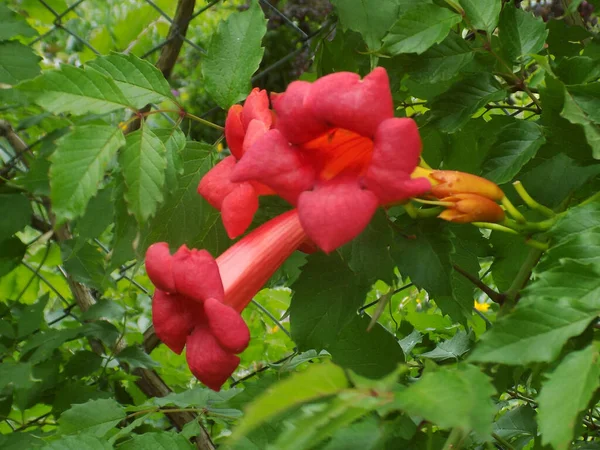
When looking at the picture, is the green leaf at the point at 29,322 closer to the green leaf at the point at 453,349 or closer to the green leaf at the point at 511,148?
the green leaf at the point at 453,349

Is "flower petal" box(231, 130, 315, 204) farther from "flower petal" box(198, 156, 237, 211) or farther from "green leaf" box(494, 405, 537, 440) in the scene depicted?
"green leaf" box(494, 405, 537, 440)

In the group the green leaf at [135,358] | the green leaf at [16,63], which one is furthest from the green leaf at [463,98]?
the green leaf at [135,358]

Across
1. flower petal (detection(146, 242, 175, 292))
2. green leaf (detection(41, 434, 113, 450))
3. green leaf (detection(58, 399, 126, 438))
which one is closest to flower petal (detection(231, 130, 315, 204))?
flower petal (detection(146, 242, 175, 292))

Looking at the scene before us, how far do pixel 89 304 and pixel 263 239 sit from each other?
43.8 inches

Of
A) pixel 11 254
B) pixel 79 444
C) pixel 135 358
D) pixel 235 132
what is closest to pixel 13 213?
pixel 11 254

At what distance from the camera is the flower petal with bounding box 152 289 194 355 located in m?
0.65

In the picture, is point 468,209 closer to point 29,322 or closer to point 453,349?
point 453,349

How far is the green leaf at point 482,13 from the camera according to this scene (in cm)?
81

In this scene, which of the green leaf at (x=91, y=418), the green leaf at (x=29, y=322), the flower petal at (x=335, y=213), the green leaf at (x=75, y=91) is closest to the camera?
the flower petal at (x=335, y=213)

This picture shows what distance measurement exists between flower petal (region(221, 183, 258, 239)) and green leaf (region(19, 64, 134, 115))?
199 millimetres

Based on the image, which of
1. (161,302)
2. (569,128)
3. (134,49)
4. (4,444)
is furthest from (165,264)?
(134,49)

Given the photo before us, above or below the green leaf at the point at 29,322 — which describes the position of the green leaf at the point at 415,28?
above

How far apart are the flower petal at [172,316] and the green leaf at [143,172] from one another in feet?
0.31

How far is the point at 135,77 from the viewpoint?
846 mm
